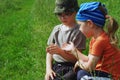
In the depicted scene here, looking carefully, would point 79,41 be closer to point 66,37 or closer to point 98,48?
point 66,37

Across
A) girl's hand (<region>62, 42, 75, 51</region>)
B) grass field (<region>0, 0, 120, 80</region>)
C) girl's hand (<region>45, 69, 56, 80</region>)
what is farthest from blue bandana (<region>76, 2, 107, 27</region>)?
grass field (<region>0, 0, 120, 80</region>)

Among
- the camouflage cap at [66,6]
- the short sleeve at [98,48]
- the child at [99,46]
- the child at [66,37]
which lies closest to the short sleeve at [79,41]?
the child at [66,37]

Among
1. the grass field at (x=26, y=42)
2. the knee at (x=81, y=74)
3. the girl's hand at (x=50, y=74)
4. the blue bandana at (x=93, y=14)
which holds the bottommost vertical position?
the grass field at (x=26, y=42)

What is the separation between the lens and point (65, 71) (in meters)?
5.02

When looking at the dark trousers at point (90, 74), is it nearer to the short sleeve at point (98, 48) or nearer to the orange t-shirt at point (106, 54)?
the orange t-shirt at point (106, 54)

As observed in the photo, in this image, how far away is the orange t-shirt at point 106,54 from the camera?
431cm

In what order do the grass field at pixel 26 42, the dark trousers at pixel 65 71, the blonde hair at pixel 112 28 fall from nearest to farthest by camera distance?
Result: the blonde hair at pixel 112 28, the dark trousers at pixel 65 71, the grass field at pixel 26 42

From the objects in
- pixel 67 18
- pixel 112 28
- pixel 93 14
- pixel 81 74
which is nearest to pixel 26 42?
pixel 67 18

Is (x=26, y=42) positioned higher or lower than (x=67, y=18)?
lower

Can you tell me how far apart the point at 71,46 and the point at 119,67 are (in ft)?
1.80

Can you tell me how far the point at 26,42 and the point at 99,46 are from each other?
4.40 m

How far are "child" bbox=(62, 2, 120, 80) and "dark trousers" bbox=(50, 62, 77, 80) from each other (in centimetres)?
45

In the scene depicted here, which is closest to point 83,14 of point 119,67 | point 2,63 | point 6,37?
point 119,67

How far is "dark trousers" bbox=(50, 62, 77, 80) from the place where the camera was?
4.88 m
